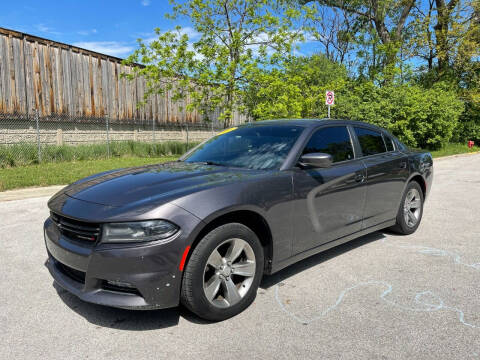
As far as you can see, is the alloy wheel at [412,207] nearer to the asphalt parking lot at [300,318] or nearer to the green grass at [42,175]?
the asphalt parking lot at [300,318]

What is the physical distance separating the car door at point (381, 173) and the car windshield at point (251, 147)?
1.09m

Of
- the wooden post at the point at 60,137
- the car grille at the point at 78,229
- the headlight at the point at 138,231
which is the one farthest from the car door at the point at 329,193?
the wooden post at the point at 60,137

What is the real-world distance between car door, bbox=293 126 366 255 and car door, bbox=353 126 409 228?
186 millimetres

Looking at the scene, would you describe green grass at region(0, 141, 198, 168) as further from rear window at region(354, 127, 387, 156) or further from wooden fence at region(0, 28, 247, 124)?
rear window at region(354, 127, 387, 156)

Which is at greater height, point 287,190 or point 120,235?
point 287,190

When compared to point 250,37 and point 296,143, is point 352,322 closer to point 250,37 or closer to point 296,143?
point 296,143

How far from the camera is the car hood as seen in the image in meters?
2.88

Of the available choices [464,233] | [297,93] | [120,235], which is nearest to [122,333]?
[120,235]

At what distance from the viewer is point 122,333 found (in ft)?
9.14

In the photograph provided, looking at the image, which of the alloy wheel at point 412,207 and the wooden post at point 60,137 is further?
the wooden post at point 60,137

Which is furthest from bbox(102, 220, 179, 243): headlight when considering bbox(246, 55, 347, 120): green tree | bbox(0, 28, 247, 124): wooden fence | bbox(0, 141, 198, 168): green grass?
bbox(0, 28, 247, 124): wooden fence

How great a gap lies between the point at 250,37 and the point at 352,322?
14.9m

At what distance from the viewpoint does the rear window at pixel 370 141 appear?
4617 millimetres

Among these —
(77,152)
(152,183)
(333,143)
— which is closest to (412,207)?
(333,143)
